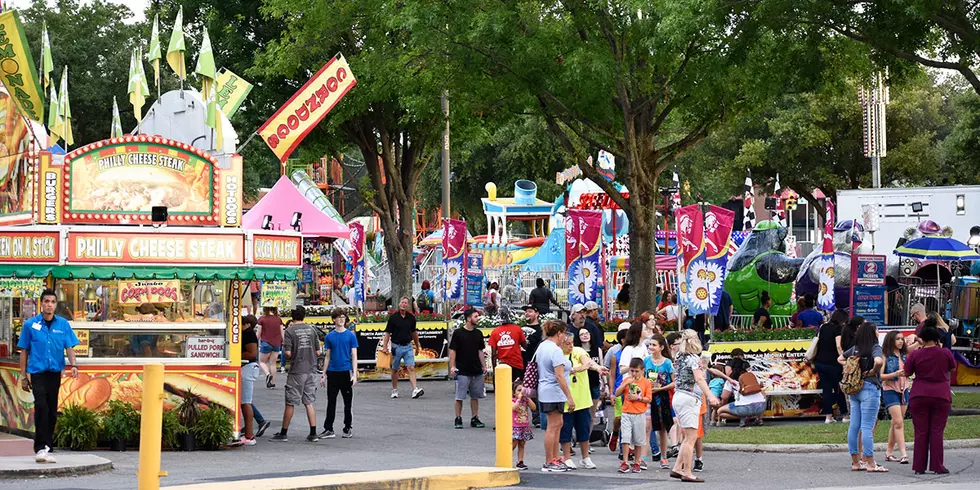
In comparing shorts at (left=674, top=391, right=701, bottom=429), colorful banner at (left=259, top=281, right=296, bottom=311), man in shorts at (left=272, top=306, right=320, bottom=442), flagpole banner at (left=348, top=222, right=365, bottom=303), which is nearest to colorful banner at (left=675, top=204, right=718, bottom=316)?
man in shorts at (left=272, top=306, right=320, bottom=442)

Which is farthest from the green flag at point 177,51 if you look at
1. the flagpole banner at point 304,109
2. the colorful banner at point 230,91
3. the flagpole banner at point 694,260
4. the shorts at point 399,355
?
the flagpole banner at point 694,260

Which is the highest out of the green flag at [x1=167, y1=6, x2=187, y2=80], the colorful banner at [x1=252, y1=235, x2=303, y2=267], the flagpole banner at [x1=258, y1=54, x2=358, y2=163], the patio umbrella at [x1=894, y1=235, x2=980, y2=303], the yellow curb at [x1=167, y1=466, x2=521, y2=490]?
the green flag at [x1=167, y1=6, x2=187, y2=80]

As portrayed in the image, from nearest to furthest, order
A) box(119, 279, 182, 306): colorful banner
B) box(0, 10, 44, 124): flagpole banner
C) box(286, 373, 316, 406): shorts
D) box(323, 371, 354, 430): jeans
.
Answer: box(0, 10, 44, 124): flagpole banner
box(119, 279, 182, 306): colorful banner
box(286, 373, 316, 406): shorts
box(323, 371, 354, 430): jeans

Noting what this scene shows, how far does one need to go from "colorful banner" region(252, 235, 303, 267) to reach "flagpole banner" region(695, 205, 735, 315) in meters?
7.53

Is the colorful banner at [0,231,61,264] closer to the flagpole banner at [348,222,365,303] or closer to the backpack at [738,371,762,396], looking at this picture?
the backpack at [738,371,762,396]

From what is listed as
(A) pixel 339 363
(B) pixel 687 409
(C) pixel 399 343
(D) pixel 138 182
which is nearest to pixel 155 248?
(D) pixel 138 182

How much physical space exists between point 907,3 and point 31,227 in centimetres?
1184

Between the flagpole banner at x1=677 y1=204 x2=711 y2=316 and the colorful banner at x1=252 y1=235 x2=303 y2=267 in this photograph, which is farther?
the flagpole banner at x1=677 y1=204 x2=711 y2=316

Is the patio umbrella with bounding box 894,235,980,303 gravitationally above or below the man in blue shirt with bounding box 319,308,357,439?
above

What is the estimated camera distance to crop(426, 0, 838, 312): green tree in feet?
73.3

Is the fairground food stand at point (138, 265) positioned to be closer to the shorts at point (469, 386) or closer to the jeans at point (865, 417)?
the shorts at point (469, 386)

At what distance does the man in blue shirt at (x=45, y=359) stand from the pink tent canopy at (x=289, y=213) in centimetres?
1761

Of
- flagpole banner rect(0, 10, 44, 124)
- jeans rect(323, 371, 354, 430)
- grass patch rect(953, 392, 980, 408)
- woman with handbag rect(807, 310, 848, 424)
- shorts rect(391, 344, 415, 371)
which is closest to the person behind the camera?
flagpole banner rect(0, 10, 44, 124)

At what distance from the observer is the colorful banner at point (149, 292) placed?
1612 cm
